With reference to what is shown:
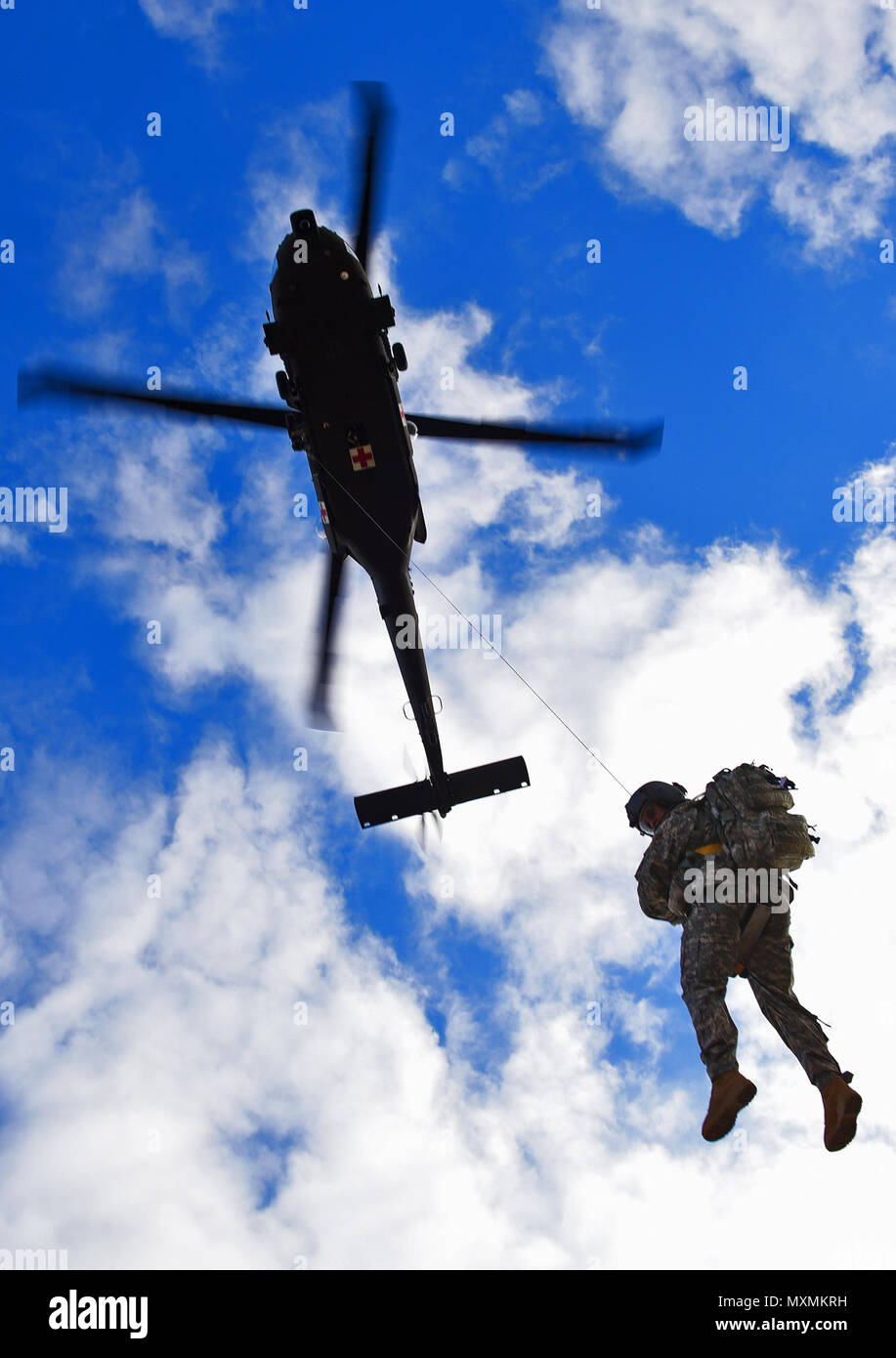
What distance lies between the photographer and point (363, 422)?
9945 mm

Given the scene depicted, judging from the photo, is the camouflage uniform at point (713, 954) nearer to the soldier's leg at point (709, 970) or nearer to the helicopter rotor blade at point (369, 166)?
A: the soldier's leg at point (709, 970)

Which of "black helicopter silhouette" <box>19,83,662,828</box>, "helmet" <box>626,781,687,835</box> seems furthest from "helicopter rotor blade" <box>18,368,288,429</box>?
"helmet" <box>626,781,687,835</box>

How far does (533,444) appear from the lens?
34.0 feet

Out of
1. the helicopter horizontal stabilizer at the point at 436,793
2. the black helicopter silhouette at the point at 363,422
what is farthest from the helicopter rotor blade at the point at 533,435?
the helicopter horizontal stabilizer at the point at 436,793

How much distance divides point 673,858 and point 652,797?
607 mm

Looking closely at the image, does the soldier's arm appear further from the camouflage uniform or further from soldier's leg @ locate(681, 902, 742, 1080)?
soldier's leg @ locate(681, 902, 742, 1080)

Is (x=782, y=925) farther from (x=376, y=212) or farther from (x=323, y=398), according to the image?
(x=376, y=212)

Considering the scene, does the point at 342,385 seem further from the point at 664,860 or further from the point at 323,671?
the point at 664,860

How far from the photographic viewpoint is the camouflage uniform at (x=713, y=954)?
5.58m

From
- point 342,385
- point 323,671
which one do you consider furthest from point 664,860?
point 342,385

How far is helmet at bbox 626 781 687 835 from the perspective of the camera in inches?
265

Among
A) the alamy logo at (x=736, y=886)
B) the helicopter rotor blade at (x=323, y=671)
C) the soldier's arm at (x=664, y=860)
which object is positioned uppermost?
the helicopter rotor blade at (x=323, y=671)

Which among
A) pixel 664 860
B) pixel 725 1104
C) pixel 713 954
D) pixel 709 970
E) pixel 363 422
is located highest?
pixel 363 422

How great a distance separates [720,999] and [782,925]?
0.94 meters
